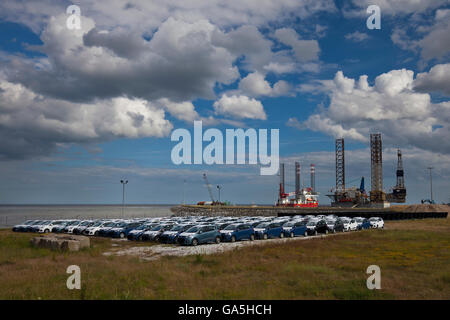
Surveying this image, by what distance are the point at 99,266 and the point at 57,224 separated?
103 feet

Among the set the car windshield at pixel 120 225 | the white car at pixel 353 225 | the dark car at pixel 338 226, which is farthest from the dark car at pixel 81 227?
the white car at pixel 353 225

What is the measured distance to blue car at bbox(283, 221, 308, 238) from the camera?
34.0 metres

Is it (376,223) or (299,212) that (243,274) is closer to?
(376,223)

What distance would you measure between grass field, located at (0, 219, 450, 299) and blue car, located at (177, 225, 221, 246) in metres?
5.45

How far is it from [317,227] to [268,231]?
281 inches

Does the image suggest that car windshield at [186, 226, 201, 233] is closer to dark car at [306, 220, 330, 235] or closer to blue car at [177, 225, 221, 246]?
blue car at [177, 225, 221, 246]

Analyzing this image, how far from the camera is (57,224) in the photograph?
4562 centimetres

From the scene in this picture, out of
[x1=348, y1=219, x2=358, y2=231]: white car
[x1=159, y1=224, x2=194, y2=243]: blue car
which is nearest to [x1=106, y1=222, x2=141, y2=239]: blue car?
[x1=159, y1=224, x2=194, y2=243]: blue car

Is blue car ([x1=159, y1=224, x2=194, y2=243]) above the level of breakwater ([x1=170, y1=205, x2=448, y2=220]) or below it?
above

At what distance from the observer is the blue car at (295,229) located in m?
34.0

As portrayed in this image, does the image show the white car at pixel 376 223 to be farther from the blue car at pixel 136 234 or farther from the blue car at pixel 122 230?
the blue car at pixel 122 230

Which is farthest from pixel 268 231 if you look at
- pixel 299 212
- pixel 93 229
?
pixel 299 212
